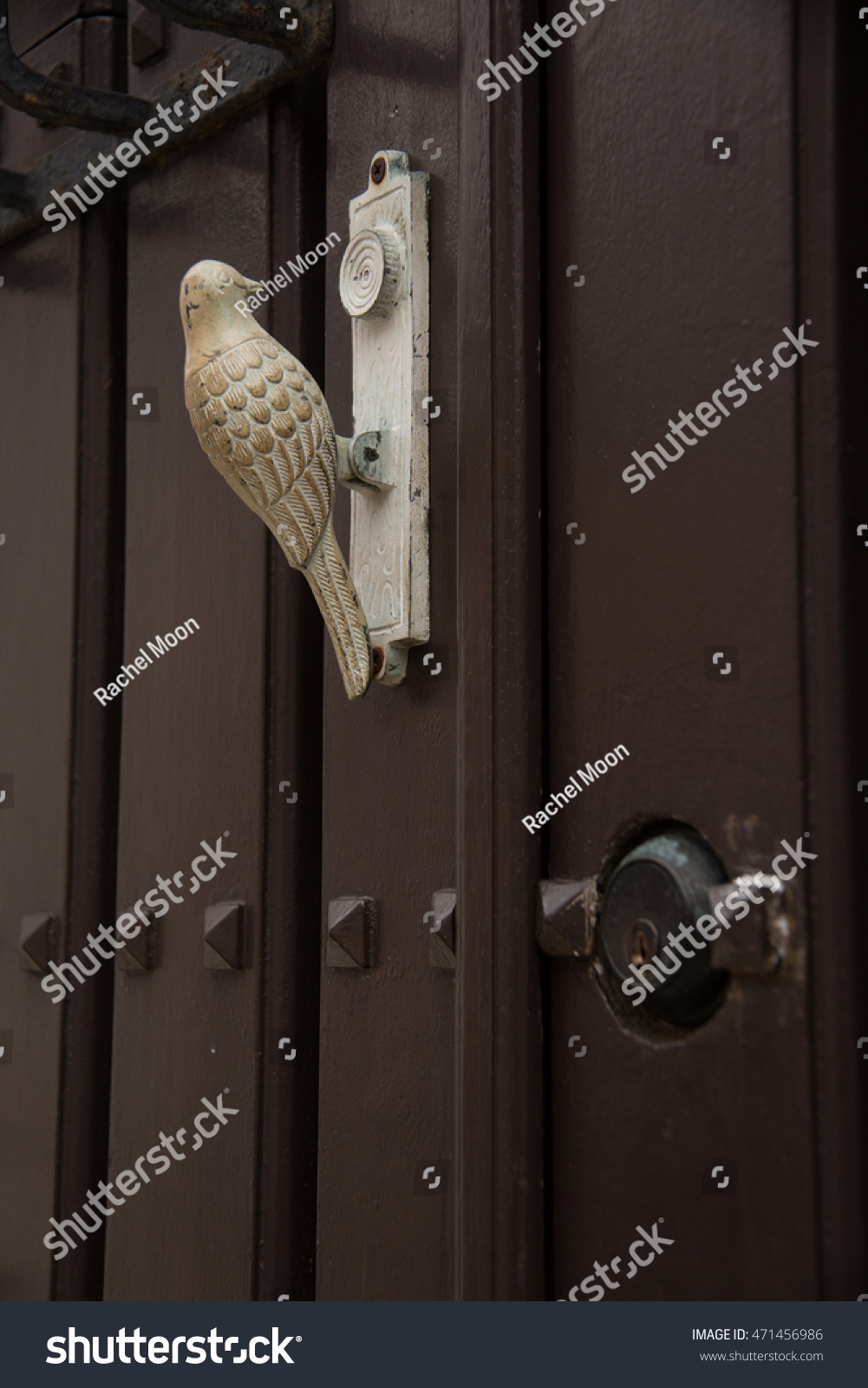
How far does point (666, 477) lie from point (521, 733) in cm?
18

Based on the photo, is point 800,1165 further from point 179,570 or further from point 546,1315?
point 179,570

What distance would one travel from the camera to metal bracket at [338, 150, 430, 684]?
36.9 inches

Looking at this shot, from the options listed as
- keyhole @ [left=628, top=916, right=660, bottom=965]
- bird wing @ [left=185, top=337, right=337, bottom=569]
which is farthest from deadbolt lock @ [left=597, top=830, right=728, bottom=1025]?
bird wing @ [left=185, top=337, right=337, bottom=569]

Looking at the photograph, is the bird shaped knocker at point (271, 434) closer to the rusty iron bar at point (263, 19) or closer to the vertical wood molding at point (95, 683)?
the rusty iron bar at point (263, 19)

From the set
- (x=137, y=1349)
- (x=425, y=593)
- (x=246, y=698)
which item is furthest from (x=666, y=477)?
(x=137, y=1349)

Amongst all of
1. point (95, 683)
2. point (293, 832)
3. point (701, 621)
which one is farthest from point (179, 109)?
point (701, 621)

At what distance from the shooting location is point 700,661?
2.38ft

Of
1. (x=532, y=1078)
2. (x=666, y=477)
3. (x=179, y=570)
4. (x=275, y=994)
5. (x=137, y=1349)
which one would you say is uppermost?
(x=179, y=570)

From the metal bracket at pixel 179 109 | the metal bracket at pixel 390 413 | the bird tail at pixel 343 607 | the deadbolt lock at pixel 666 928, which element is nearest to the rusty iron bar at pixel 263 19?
the metal bracket at pixel 179 109

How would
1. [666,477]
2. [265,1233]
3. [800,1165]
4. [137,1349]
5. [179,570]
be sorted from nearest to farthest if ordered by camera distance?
[800,1165]
[666,477]
[137,1349]
[265,1233]
[179,570]

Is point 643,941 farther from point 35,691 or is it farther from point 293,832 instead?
point 35,691

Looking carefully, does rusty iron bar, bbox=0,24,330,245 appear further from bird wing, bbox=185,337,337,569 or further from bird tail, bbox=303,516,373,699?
bird tail, bbox=303,516,373,699

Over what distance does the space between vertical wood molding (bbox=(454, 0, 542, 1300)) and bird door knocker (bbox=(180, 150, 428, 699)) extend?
73 millimetres

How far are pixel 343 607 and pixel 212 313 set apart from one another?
218 millimetres
